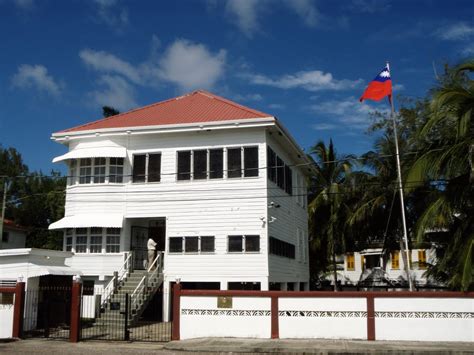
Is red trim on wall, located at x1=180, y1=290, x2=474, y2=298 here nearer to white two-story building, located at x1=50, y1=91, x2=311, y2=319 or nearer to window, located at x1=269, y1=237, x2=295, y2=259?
white two-story building, located at x1=50, y1=91, x2=311, y2=319

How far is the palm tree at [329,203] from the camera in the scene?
34.6 meters

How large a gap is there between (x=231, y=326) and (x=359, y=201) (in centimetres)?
1894

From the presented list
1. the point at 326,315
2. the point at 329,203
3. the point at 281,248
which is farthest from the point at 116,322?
the point at 329,203

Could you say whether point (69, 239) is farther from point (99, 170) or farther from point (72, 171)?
point (99, 170)

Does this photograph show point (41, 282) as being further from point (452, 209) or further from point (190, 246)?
point (452, 209)

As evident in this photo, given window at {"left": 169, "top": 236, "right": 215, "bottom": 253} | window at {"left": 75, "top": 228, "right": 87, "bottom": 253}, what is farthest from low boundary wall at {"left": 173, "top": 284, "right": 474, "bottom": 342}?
window at {"left": 75, "top": 228, "right": 87, "bottom": 253}

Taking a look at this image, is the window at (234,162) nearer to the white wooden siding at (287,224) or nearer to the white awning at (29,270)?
the white wooden siding at (287,224)

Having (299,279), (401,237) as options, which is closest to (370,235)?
(401,237)

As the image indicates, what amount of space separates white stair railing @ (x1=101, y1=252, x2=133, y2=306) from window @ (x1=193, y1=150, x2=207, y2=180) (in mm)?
4473

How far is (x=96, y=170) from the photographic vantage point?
24297 mm

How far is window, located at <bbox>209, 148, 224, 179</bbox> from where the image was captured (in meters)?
22.9

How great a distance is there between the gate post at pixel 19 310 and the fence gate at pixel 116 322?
1.98 m

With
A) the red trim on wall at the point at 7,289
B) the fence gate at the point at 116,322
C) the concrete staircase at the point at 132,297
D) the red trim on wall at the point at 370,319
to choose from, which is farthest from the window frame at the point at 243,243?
the red trim on wall at the point at 7,289

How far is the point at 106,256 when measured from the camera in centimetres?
2317
